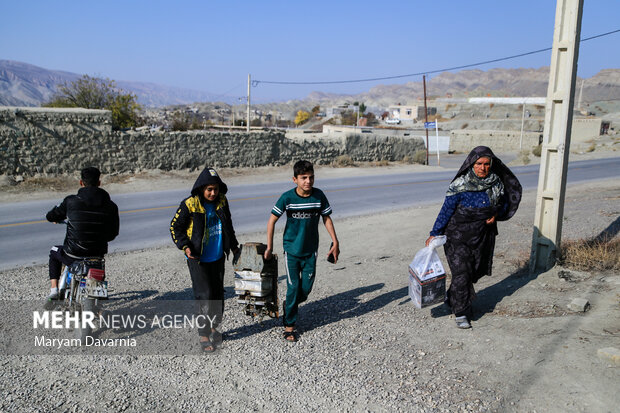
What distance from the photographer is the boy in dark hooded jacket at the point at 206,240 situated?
4156mm

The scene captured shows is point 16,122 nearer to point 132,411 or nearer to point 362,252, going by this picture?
point 362,252

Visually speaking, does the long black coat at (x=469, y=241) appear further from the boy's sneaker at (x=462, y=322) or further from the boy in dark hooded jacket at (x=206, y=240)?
the boy in dark hooded jacket at (x=206, y=240)

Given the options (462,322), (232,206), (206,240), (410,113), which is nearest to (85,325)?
(206,240)

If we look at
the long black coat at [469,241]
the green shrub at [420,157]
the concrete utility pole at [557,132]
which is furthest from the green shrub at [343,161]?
the long black coat at [469,241]

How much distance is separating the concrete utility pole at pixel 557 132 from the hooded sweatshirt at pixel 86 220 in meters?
4.78

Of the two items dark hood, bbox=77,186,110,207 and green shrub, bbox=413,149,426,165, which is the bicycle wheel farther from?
green shrub, bbox=413,149,426,165

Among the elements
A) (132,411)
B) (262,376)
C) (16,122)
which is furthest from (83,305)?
(16,122)

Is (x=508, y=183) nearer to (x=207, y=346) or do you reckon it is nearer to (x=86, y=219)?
(x=207, y=346)

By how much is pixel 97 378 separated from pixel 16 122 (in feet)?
44.9

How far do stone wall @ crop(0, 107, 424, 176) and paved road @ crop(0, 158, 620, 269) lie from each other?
3.10 metres

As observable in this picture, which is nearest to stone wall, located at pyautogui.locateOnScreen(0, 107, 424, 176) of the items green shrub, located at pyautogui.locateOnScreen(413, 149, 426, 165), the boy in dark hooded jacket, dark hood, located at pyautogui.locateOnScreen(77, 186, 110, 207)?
green shrub, located at pyautogui.locateOnScreen(413, 149, 426, 165)

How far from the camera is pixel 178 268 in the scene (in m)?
6.83

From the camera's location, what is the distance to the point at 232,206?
40.9ft

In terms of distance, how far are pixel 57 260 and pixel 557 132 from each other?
18.5ft
